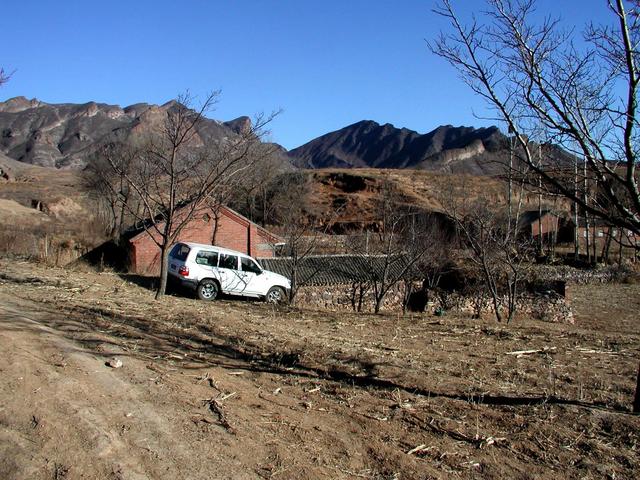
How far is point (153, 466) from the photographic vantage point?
3.98 m

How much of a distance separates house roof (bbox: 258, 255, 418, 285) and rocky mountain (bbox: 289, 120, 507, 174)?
A: 84306 millimetres

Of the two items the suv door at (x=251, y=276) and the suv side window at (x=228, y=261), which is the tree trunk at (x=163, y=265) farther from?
the suv door at (x=251, y=276)

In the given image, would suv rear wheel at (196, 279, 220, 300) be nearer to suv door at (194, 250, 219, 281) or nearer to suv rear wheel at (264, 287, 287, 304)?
suv door at (194, 250, 219, 281)

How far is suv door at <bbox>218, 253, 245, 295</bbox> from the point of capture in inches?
758

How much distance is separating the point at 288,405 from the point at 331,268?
24447mm

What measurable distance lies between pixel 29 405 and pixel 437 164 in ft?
356

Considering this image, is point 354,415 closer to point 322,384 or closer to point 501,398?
point 322,384

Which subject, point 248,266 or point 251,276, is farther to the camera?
point 248,266

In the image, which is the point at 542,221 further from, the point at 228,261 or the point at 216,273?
the point at 216,273

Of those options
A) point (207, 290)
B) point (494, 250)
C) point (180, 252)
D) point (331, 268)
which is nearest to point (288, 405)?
point (207, 290)

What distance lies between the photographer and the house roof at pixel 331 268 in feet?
91.2

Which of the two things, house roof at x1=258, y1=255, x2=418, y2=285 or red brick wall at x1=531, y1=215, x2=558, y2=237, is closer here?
house roof at x1=258, y1=255, x2=418, y2=285

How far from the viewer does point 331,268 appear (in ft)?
98.4

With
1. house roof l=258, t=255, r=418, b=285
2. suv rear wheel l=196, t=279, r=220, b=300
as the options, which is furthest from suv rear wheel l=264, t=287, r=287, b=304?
house roof l=258, t=255, r=418, b=285
